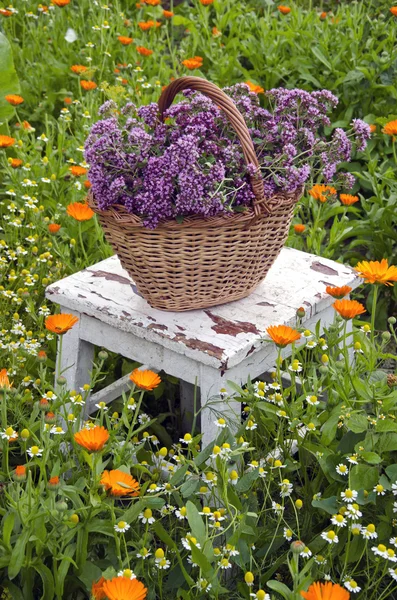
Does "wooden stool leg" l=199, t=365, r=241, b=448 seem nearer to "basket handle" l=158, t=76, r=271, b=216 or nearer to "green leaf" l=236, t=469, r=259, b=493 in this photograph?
"green leaf" l=236, t=469, r=259, b=493

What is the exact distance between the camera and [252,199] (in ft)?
5.85

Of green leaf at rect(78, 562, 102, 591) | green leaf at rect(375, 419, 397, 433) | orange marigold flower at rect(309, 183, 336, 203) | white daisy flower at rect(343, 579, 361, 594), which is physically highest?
orange marigold flower at rect(309, 183, 336, 203)

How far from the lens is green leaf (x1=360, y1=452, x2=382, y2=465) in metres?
1.60

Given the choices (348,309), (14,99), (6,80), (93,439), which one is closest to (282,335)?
(348,309)

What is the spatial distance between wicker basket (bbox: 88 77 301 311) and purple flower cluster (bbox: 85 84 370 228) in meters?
0.03

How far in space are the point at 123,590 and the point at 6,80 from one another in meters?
2.34

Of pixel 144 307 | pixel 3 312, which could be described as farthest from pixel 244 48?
pixel 144 307

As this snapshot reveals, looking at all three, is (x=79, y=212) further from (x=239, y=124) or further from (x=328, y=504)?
(x=328, y=504)

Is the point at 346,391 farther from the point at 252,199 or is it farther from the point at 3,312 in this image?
the point at 3,312

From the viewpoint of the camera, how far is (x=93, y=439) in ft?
4.83

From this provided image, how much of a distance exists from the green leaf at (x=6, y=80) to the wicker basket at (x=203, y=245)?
1.39 meters

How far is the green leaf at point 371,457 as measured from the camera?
1.60 m

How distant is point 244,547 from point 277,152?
839 mm

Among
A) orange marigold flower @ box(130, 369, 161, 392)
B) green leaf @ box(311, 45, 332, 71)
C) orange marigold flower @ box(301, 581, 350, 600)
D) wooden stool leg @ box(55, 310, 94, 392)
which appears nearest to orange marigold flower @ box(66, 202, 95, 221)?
wooden stool leg @ box(55, 310, 94, 392)
